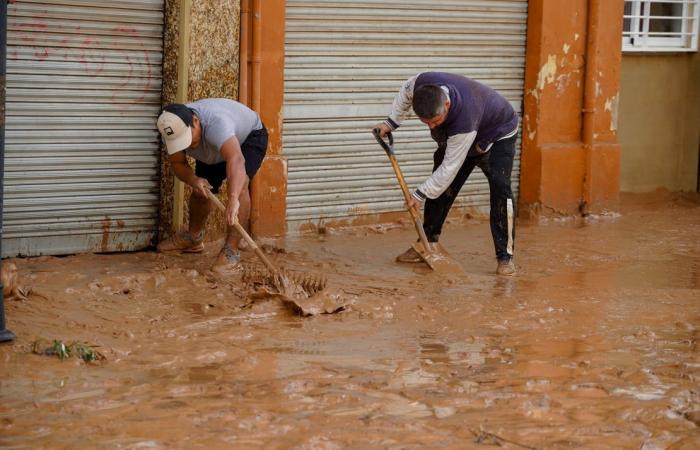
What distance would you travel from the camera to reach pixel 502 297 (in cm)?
808

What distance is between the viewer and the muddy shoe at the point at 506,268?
894 cm

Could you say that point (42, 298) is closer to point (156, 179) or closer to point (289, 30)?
point (156, 179)

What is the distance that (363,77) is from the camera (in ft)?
34.5

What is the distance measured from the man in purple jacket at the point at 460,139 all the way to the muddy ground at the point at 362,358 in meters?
0.40

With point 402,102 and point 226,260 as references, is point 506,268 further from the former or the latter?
point 226,260

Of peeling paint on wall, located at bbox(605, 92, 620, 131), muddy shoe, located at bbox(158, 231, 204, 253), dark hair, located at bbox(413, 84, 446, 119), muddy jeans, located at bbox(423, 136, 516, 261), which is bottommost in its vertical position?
muddy shoe, located at bbox(158, 231, 204, 253)

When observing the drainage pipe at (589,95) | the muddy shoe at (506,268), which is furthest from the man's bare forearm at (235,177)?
the drainage pipe at (589,95)

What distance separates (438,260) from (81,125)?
9.24ft

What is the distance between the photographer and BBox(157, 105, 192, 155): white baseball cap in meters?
7.74

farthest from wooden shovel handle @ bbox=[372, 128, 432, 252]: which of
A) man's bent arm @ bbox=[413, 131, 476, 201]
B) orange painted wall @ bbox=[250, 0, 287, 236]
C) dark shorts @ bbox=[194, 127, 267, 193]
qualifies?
orange painted wall @ bbox=[250, 0, 287, 236]

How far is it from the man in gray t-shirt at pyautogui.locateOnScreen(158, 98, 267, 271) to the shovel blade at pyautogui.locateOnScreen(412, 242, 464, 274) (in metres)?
1.37

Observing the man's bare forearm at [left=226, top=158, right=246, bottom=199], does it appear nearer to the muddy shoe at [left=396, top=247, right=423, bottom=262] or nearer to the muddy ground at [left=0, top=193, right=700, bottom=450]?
the muddy ground at [left=0, top=193, right=700, bottom=450]

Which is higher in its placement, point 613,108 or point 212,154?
point 613,108

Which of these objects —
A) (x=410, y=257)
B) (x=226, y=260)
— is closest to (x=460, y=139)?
(x=410, y=257)
